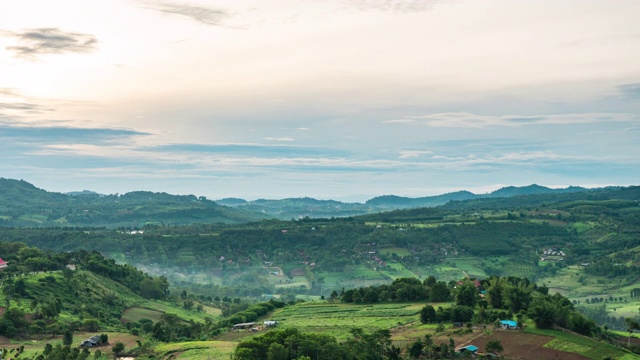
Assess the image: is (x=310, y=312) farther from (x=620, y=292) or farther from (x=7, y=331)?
(x=620, y=292)

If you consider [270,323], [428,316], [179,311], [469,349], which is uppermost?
[428,316]

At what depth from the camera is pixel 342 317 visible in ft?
362

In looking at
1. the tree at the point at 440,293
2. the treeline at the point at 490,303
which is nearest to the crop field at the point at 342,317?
the treeline at the point at 490,303

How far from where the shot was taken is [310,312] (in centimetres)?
11881

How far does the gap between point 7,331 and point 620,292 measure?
149 m

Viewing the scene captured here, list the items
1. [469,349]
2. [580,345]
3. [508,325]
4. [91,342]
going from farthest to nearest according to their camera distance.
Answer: [91,342], [508,325], [580,345], [469,349]

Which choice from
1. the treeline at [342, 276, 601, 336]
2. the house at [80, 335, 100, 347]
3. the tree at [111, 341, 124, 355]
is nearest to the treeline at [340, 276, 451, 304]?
the treeline at [342, 276, 601, 336]

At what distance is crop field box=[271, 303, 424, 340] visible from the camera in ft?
327

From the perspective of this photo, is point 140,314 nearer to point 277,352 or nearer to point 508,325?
point 277,352

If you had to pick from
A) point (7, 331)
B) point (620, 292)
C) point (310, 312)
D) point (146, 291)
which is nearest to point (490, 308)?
point (310, 312)

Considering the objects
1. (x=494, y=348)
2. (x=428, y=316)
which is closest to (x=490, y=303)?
(x=428, y=316)

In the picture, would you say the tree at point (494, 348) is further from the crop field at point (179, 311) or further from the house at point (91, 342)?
the crop field at point (179, 311)

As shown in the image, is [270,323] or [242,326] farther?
[242,326]

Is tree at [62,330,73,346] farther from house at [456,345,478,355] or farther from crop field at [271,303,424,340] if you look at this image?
house at [456,345,478,355]
